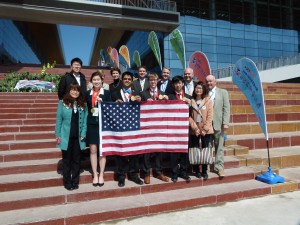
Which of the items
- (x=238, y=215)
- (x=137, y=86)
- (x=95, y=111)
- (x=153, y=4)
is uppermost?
(x=153, y=4)

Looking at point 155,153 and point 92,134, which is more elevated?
point 92,134

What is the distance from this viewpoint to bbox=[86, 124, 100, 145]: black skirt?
13.9 ft

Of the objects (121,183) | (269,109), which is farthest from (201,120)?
(269,109)

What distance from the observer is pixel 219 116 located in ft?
15.2

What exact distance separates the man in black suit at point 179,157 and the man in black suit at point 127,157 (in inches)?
24.3

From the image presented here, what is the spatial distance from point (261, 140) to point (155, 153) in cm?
301

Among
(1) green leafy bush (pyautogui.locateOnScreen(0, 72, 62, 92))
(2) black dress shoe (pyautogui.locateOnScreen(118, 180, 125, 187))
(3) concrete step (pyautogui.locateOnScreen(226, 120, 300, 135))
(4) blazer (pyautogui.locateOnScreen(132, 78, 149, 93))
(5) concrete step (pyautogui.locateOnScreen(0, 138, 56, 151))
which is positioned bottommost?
(2) black dress shoe (pyautogui.locateOnScreen(118, 180, 125, 187))

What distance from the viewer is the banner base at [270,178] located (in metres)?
4.70

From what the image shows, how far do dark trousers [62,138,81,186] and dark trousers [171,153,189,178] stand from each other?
5.23 feet

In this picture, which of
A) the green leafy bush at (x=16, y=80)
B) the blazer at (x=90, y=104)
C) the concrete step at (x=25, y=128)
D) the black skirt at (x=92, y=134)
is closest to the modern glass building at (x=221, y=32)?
the green leafy bush at (x=16, y=80)

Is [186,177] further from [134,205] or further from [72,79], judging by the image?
[72,79]

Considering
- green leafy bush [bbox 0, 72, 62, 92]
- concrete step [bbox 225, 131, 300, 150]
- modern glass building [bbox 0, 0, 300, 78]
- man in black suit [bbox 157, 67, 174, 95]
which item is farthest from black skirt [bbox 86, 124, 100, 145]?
modern glass building [bbox 0, 0, 300, 78]

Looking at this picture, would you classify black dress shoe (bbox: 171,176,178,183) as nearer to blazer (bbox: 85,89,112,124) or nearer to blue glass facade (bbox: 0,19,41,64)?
blazer (bbox: 85,89,112,124)

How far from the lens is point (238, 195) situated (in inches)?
170
